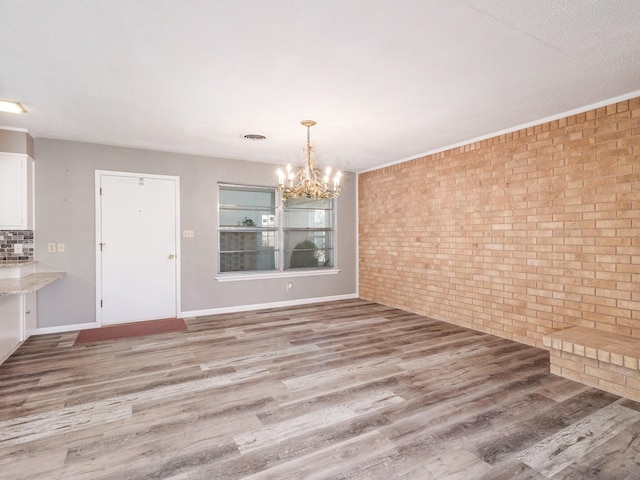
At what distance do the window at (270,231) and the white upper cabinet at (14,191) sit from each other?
2402 millimetres

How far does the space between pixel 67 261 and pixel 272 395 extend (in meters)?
3.59

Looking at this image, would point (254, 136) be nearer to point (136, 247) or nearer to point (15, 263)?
point (136, 247)

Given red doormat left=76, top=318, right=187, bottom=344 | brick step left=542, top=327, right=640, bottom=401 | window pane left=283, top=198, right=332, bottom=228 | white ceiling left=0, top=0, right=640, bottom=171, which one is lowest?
red doormat left=76, top=318, right=187, bottom=344

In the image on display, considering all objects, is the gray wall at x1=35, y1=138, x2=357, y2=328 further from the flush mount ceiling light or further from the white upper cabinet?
the flush mount ceiling light

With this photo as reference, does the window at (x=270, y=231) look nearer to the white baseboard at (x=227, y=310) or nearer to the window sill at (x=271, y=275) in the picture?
the window sill at (x=271, y=275)

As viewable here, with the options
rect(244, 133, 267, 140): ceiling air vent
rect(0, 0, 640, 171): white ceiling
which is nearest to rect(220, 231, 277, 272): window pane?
rect(244, 133, 267, 140): ceiling air vent

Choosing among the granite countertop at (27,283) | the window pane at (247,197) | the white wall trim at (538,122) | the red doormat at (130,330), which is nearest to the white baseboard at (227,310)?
the red doormat at (130,330)

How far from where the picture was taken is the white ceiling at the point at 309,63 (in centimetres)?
197

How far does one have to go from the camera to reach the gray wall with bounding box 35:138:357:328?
439cm

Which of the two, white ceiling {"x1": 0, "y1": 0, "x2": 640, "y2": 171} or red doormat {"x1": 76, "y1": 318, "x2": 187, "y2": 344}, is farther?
red doormat {"x1": 76, "y1": 318, "x2": 187, "y2": 344}

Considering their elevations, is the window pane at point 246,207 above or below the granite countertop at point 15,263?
above

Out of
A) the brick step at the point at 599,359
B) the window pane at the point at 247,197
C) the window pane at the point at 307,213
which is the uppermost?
the window pane at the point at 247,197

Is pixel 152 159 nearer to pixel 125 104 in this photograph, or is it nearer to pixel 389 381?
pixel 125 104

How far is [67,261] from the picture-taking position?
14.7 feet
